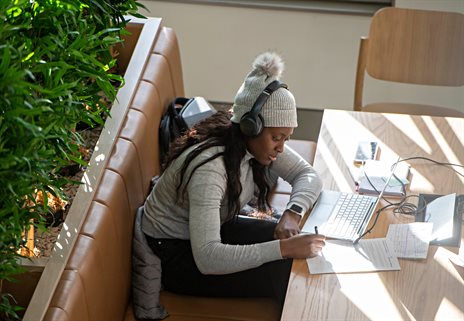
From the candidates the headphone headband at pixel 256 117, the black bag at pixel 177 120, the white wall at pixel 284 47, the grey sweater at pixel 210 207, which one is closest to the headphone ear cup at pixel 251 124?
the headphone headband at pixel 256 117

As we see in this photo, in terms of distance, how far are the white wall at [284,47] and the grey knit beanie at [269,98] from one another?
1.78 metres

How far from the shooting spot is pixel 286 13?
437 cm

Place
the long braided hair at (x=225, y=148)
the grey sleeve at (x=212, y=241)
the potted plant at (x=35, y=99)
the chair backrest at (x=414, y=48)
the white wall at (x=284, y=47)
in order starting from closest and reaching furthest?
the potted plant at (x=35, y=99), the grey sleeve at (x=212, y=241), the long braided hair at (x=225, y=148), the chair backrest at (x=414, y=48), the white wall at (x=284, y=47)

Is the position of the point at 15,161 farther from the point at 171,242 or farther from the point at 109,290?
the point at 171,242

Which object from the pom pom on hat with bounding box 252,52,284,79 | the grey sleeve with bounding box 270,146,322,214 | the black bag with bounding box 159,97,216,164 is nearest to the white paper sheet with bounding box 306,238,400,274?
the grey sleeve with bounding box 270,146,322,214

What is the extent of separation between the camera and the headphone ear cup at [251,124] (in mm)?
2588

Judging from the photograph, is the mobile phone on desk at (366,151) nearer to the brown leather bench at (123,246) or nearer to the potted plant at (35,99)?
the brown leather bench at (123,246)

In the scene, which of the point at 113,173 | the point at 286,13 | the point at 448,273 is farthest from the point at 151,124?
the point at 286,13

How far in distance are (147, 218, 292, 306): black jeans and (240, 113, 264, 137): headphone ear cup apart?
0.35 meters

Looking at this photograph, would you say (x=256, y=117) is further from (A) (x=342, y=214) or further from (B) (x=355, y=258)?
(B) (x=355, y=258)

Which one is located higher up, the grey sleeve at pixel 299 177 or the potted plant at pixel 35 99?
the potted plant at pixel 35 99

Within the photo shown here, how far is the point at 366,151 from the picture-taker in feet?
9.81

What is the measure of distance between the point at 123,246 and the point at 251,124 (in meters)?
0.53

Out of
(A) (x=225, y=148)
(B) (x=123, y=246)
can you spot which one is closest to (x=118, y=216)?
(B) (x=123, y=246)
